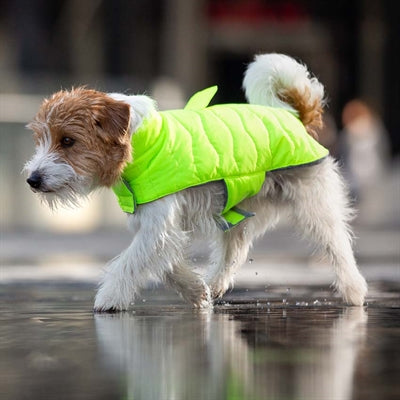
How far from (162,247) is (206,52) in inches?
655

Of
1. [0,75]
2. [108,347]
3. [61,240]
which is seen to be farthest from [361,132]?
[108,347]

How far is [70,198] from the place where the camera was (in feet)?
26.2

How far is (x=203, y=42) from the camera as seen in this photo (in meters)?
24.3

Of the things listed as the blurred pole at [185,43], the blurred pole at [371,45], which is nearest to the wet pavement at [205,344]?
the blurred pole at [185,43]

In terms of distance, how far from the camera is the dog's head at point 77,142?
25.7 ft

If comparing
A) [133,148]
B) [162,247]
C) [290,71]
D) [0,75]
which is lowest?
[162,247]

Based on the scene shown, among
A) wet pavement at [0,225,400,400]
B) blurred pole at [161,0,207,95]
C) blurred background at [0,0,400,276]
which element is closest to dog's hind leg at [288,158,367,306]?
wet pavement at [0,225,400,400]

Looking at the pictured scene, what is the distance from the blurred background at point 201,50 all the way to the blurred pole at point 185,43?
18mm

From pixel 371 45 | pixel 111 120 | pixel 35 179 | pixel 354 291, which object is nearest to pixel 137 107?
pixel 111 120

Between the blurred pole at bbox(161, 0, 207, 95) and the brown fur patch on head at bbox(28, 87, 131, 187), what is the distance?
1584 centimetres

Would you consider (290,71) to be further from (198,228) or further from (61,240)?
(61,240)

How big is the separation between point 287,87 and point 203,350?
3232 millimetres

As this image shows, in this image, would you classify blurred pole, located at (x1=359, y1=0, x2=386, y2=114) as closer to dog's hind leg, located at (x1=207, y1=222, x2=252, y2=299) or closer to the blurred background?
the blurred background

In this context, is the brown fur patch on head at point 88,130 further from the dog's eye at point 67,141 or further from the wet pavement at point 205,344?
the wet pavement at point 205,344
